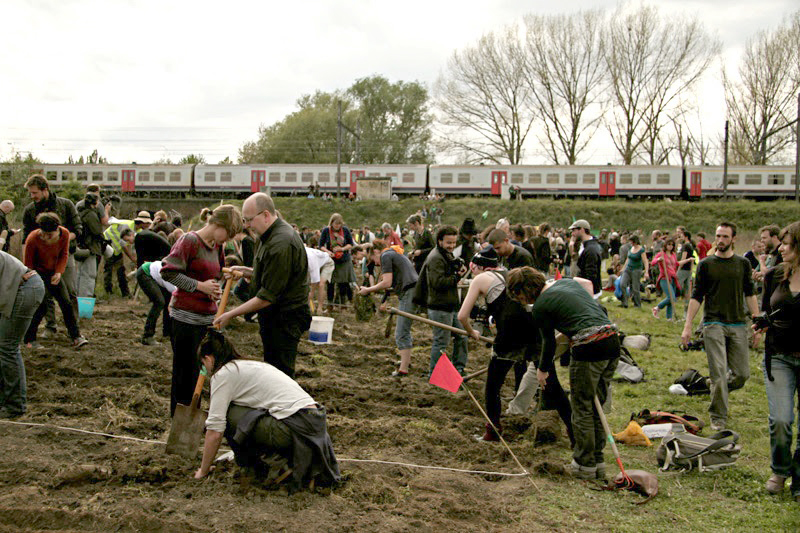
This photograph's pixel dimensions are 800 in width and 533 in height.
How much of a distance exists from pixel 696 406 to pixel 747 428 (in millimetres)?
840

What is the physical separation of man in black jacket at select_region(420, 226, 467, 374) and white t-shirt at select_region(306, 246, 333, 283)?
4050 mm

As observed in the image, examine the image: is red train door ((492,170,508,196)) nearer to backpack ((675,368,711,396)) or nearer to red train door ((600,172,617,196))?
red train door ((600,172,617,196))

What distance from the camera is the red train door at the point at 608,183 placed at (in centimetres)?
4794

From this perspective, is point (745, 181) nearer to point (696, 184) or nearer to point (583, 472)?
point (696, 184)

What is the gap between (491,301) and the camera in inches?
256

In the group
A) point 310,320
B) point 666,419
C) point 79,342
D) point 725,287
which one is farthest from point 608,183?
point 310,320

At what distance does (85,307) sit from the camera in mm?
10219

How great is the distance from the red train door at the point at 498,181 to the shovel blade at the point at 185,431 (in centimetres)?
4589

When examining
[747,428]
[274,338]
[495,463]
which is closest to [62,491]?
[274,338]

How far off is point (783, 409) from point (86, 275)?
9.99 metres

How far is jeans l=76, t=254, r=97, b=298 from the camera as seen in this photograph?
35.7ft

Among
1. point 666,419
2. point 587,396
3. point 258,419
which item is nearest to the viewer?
point 258,419

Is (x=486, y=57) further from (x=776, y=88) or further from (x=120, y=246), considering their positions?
(x=120, y=246)

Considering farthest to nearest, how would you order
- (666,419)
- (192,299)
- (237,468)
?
1. (666,419)
2. (192,299)
3. (237,468)
